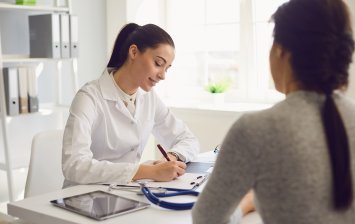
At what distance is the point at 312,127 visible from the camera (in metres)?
0.91

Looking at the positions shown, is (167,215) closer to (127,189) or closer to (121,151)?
(127,189)

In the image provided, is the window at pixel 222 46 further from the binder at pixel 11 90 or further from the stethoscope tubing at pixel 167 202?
the stethoscope tubing at pixel 167 202

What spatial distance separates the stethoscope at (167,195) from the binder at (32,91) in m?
1.73

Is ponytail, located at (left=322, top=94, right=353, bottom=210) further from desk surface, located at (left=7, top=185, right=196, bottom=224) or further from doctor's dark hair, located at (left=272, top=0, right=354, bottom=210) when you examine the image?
desk surface, located at (left=7, top=185, right=196, bottom=224)

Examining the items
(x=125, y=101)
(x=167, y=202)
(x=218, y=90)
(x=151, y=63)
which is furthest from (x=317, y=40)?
(x=218, y=90)

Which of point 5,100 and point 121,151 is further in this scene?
point 5,100

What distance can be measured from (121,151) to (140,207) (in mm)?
762

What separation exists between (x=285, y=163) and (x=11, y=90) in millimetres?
2477

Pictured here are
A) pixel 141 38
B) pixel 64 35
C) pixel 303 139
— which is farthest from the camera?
pixel 64 35

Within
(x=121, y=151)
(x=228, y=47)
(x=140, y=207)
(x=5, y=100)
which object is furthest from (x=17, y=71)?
(x=140, y=207)

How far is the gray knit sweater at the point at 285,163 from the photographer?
91cm

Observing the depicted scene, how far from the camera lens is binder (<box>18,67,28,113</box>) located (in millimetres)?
3146

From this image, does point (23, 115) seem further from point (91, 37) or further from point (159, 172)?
point (159, 172)

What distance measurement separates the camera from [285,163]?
908mm
